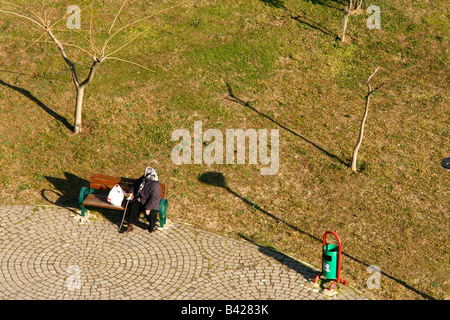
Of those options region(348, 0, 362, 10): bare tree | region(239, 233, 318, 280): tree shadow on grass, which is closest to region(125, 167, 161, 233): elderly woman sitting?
region(239, 233, 318, 280): tree shadow on grass

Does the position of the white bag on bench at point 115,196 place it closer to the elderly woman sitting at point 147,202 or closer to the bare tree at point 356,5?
the elderly woman sitting at point 147,202

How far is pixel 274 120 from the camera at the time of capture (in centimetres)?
1455

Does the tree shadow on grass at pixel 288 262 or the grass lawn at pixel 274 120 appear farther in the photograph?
the grass lawn at pixel 274 120

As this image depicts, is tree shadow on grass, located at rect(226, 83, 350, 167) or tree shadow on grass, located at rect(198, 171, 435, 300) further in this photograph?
tree shadow on grass, located at rect(226, 83, 350, 167)

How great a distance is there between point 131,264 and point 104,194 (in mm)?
2439

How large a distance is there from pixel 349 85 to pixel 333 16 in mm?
4416

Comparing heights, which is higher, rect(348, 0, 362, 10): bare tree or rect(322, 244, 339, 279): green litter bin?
rect(348, 0, 362, 10): bare tree

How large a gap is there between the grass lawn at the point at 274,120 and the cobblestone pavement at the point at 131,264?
565mm

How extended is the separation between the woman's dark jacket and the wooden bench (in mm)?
130

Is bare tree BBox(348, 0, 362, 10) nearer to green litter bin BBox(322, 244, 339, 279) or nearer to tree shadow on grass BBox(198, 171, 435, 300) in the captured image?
tree shadow on grass BBox(198, 171, 435, 300)

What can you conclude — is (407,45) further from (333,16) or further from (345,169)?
(345,169)

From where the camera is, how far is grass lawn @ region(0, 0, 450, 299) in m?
11.4

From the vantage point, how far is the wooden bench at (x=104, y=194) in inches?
428

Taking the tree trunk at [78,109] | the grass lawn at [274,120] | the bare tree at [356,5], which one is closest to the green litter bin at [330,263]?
the grass lawn at [274,120]
